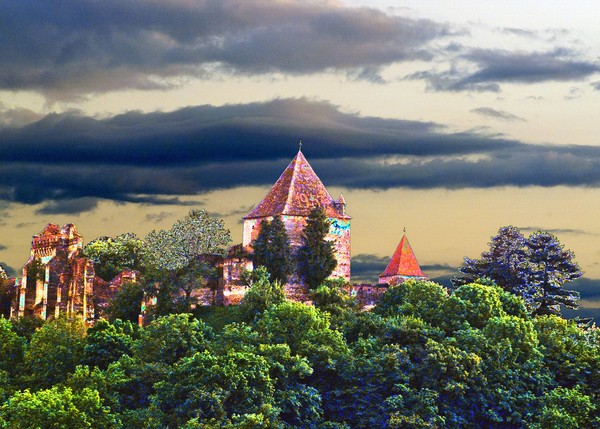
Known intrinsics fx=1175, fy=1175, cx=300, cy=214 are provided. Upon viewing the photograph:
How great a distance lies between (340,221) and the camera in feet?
302

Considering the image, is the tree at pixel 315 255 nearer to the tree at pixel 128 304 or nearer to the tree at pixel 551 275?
the tree at pixel 128 304

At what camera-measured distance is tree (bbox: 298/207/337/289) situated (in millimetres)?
87750

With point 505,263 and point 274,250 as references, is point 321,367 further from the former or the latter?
point 505,263

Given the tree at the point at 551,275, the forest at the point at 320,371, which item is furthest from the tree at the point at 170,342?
the tree at the point at 551,275

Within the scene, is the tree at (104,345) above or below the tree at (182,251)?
below

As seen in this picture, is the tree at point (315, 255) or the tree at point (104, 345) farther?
the tree at point (315, 255)

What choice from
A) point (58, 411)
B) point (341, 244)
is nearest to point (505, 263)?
point (341, 244)

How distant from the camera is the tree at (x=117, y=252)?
10475cm

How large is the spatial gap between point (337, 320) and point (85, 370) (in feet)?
61.4

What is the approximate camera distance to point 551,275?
87812mm

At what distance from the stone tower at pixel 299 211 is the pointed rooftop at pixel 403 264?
13328mm

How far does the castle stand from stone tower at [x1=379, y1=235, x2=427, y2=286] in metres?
8.90

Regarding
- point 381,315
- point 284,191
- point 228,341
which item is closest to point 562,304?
point 381,315

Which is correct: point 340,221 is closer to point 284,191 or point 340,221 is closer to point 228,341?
point 284,191
